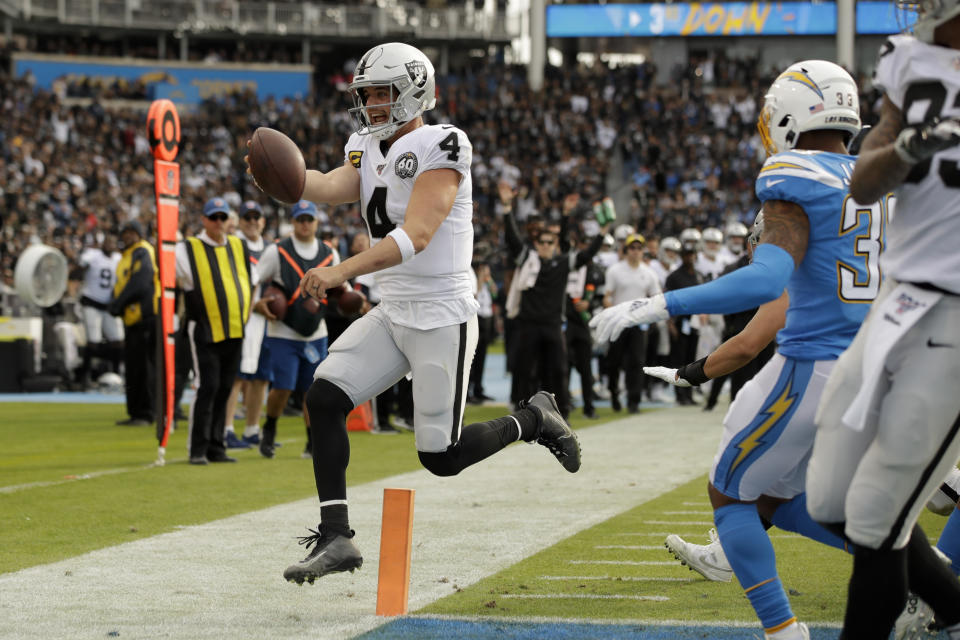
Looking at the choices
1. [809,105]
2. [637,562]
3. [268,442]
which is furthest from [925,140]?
[268,442]

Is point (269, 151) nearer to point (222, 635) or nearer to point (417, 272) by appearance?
point (417, 272)

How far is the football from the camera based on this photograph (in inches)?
372

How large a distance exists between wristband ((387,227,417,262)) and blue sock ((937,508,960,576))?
2.12 meters

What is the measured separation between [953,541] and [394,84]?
261 cm

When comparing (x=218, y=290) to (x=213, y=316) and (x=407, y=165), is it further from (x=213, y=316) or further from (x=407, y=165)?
(x=407, y=165)

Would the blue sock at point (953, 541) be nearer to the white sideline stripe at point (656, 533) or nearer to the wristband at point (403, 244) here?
the white sideline stripe at point (656, 533)

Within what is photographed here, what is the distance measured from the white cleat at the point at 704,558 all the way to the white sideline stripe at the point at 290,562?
2.49 feet

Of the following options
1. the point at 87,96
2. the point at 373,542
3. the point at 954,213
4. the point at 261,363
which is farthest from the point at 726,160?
the point at 954,213

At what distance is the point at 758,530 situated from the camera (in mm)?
3869

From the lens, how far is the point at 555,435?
18.9 ft

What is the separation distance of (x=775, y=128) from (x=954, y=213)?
3.21 feet

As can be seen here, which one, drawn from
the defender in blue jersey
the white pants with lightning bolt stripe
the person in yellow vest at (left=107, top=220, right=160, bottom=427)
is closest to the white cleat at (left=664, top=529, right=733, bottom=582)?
the defender in blue jersey

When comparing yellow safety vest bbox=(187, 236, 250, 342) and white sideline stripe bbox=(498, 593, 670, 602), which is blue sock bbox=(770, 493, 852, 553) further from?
yellow safety vest bbox=(187, 236, 250, 342)

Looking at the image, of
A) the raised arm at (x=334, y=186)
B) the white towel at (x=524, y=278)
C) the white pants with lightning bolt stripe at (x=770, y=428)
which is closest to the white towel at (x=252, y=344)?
the white towel at (x=524, y=278)
